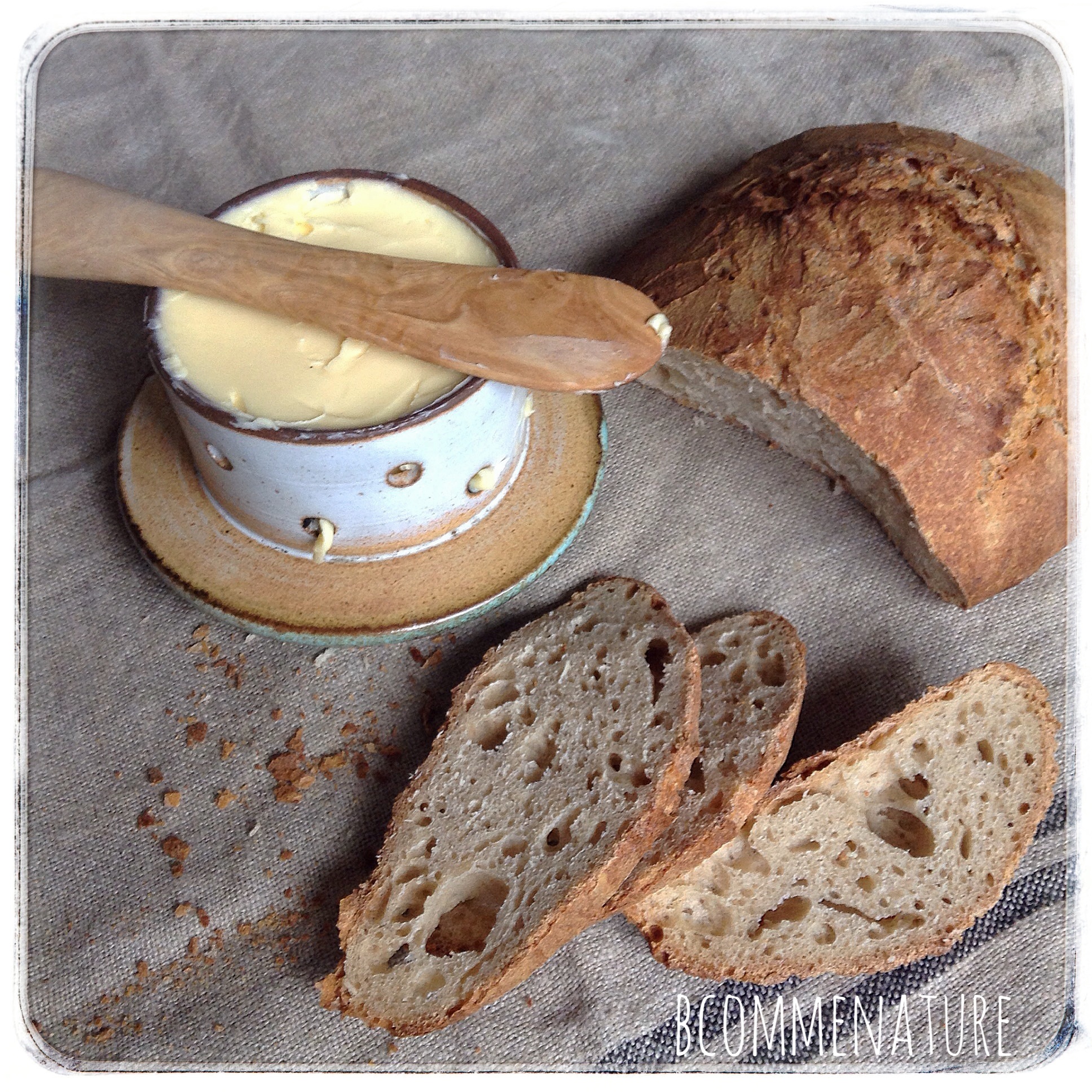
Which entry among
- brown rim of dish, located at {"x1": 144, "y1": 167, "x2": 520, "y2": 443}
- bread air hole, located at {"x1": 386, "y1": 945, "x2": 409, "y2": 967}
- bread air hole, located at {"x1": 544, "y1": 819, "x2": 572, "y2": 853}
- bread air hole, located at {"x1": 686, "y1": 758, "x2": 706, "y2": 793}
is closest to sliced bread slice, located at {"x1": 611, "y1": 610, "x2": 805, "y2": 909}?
bread air hole, located at {"x1": 686, "y1": 758, "x2": 706, "y2": 793}

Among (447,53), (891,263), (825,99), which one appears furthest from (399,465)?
(825,99)

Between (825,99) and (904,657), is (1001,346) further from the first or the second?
(825,99)

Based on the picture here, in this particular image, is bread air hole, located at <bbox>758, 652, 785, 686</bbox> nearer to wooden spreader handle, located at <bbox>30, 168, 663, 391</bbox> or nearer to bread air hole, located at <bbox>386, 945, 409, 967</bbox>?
wooden spreader handle, located at <bbox>30, 168, 663, 391</bbox>

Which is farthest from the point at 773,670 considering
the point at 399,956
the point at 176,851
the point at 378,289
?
the point at 176,851

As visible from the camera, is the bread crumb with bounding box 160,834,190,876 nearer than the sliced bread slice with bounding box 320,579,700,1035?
No

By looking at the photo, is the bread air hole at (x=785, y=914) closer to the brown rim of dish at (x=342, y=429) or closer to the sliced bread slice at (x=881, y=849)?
the sliced bread slice at (x=881, y=849)

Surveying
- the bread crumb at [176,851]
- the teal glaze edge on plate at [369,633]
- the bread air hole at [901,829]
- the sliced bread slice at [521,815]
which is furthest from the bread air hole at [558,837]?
the bread crumb at [176,851]
